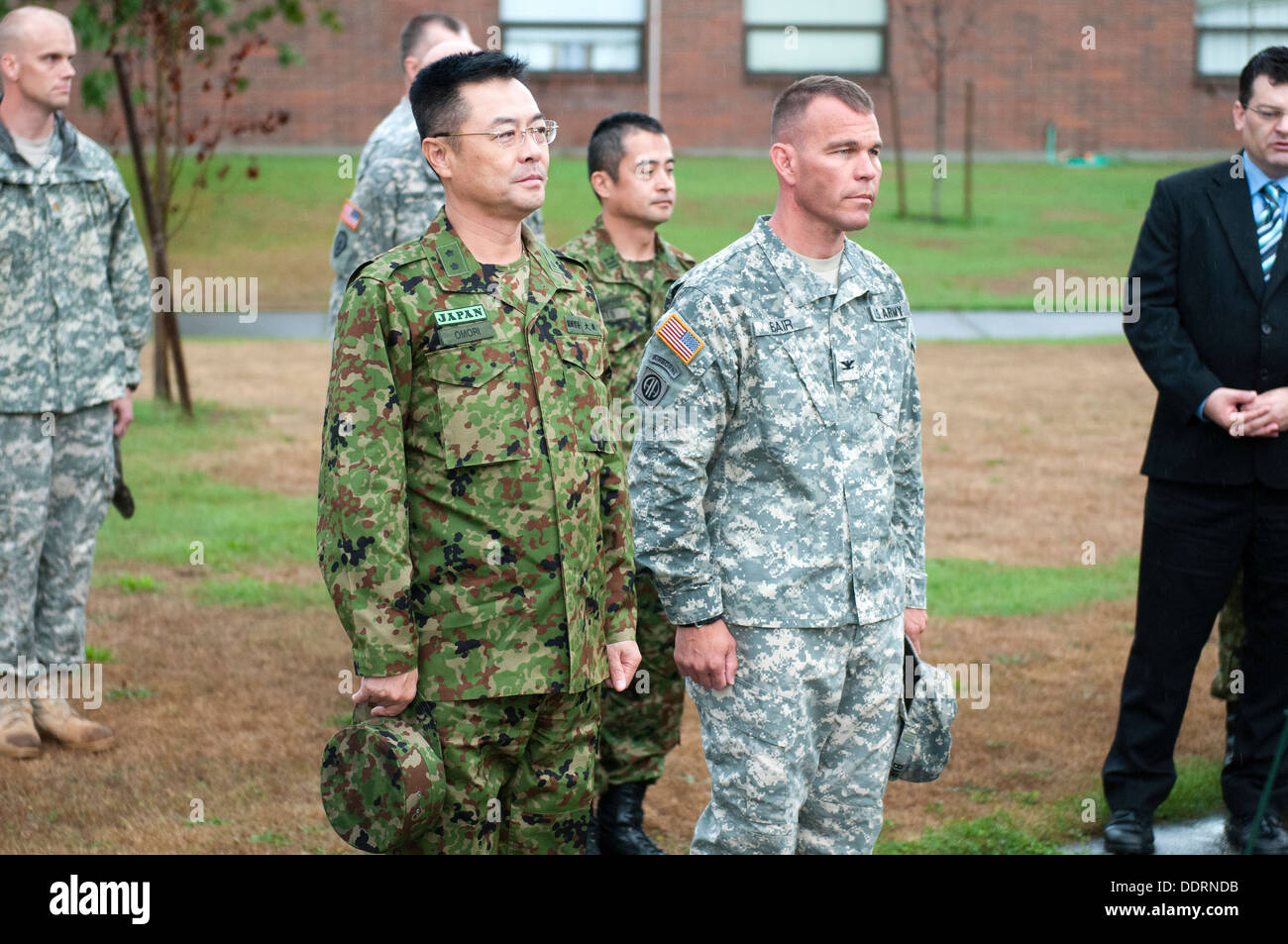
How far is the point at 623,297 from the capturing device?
4629 mm

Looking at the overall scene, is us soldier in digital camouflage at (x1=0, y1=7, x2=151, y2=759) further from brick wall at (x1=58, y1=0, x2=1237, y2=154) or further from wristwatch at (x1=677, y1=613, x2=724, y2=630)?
brick wall at (x1=58, y1=0, x2=1237, y2=154)

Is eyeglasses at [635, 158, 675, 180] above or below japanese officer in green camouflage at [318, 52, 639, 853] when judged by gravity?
above

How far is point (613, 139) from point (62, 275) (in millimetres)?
1993

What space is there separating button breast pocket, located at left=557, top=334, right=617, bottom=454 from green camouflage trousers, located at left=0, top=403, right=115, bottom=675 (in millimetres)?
2669

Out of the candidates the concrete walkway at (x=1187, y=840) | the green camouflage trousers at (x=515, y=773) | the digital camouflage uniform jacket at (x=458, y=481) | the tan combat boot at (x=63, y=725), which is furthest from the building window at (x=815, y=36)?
the green camouflage trousers at (x=515, y=773)

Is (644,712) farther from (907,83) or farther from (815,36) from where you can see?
(815,36)

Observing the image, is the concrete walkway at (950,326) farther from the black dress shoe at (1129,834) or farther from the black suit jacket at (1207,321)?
the black dress shoe at (1129,834)

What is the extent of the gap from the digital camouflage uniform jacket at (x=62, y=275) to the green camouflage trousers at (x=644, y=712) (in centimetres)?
213

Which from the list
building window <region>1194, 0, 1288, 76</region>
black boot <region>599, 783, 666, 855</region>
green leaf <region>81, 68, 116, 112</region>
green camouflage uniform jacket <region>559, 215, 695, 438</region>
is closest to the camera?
black boot <region>599, 783, 666, 855</region>

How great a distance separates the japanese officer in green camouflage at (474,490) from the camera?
285 cm

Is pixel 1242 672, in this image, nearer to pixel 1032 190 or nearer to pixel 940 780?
pixel 940 780

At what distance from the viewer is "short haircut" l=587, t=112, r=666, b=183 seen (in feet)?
15.3

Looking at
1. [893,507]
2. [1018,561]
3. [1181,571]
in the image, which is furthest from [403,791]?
[1018,561]

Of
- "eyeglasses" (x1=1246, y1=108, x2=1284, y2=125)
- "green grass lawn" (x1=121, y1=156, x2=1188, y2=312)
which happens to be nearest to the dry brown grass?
"eyeglasses" (x1=1246, y1=108, x2=1284, y2=125)
